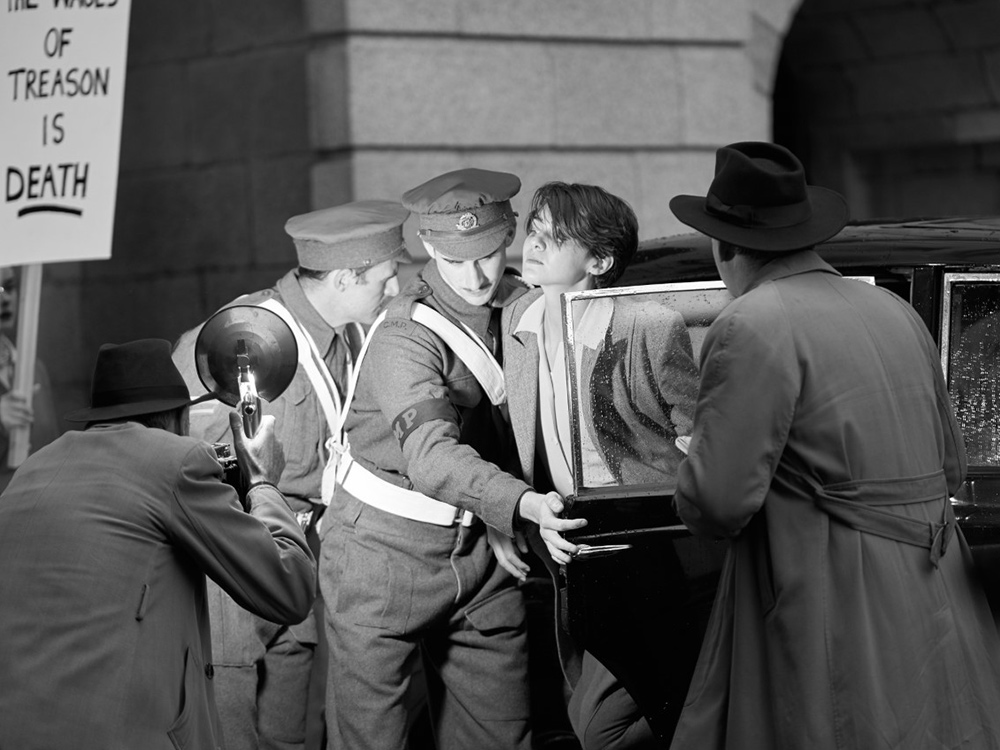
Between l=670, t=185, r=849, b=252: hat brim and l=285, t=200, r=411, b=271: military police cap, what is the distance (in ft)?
5.18

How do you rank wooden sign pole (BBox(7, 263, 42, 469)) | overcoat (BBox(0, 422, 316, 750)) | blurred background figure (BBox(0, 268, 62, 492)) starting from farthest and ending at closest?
blurred background figure (BBox(0, 268, 62, 492))
wooden sign pole (BBox(7, 263, 42, 469))
overcoat (BBox(0, 422, 316, 750))

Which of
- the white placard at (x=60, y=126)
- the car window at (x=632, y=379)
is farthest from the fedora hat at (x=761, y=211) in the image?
the white placard at (x=60, y=126)

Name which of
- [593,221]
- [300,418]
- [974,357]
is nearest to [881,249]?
[974,357]

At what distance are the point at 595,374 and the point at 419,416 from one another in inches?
18.9

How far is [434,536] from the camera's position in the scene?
177 inches

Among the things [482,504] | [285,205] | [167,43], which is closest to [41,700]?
[482,504]

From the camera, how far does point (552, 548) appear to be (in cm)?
412

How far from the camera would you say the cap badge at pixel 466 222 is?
14.6 feet

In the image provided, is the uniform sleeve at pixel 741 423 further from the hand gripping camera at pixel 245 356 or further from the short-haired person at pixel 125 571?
the hand gripping camera at pixel 245 356

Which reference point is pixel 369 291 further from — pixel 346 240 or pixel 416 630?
→ pixel 416 630

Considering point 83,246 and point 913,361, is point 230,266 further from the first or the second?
point 913,361

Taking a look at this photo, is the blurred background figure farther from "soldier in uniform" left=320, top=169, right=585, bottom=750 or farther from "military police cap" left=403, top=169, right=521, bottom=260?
"military police cap" left=403, top=169, right=521, bottom=260

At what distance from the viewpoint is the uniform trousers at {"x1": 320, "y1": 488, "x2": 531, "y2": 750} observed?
176 inches

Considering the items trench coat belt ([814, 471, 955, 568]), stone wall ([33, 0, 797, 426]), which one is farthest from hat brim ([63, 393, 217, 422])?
stone wall ([33, 0, 797, 426])
